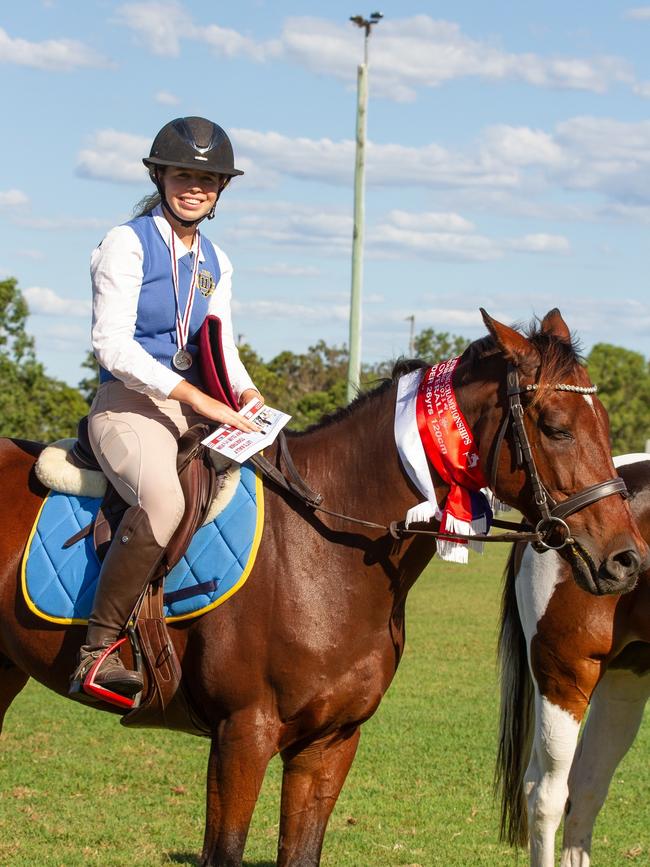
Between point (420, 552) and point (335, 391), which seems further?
point (335, 391)

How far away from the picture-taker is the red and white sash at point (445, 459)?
375 cm

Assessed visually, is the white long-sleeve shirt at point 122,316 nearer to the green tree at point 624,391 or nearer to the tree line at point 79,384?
the tree line at point 79,384

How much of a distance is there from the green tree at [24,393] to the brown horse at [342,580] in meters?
25.8

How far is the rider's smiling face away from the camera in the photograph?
13.6ft

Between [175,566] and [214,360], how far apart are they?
79 cm

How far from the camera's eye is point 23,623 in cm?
420

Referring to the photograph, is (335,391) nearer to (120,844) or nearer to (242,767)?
(120,844)

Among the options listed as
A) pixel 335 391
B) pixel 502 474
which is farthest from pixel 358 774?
pixel 335 391

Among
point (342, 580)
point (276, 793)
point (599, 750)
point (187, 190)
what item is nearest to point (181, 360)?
point (187, 190)

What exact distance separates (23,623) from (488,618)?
10.6 meters

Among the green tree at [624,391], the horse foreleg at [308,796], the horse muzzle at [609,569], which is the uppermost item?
the horse muzzle at [609,569]

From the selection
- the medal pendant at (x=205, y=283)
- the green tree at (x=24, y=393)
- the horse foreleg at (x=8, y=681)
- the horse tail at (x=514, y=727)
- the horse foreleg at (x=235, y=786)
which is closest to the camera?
the horse foreleg at (x=235, y=786)

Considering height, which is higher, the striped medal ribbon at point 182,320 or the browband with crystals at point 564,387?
the striped medal ribbon at point 182,320

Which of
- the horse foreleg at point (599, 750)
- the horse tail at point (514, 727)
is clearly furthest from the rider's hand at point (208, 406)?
the horse foreleg at point (599, 750)
